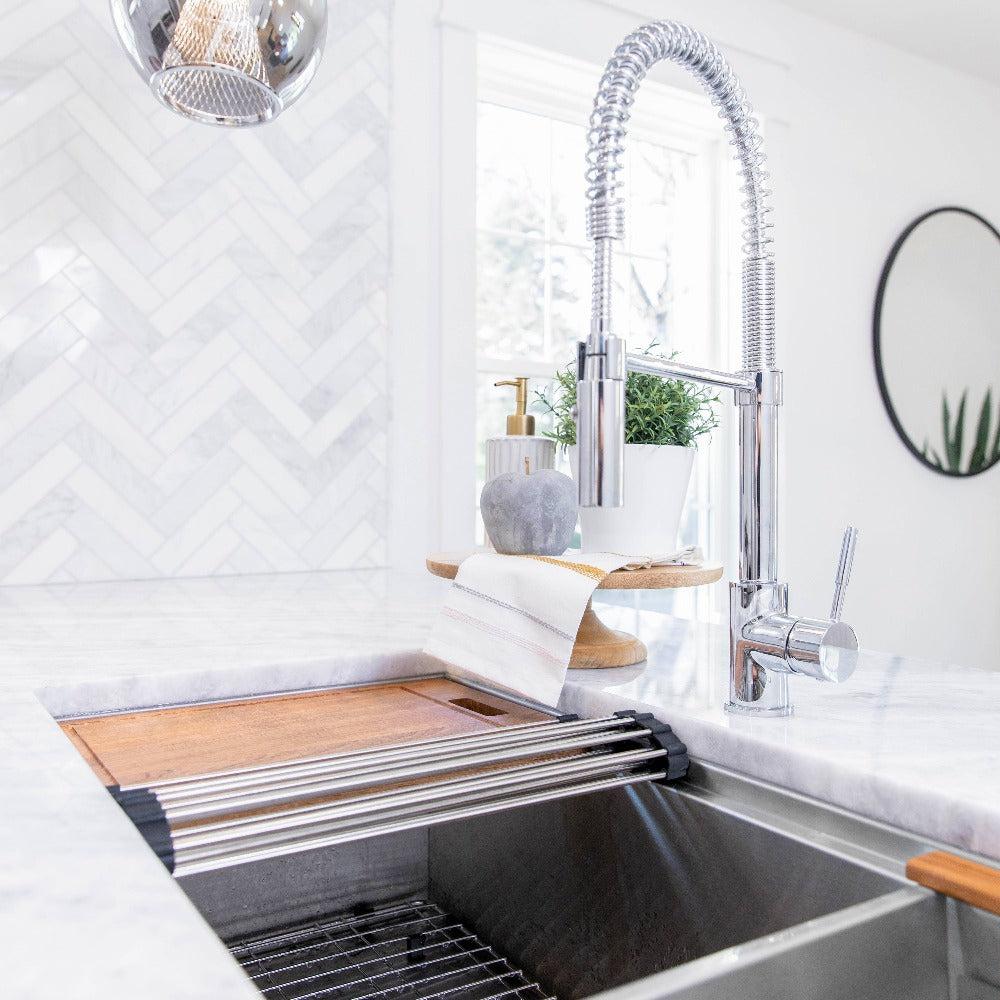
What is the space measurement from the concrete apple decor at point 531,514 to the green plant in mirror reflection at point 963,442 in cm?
251

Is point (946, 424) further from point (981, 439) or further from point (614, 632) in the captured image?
point (614, 632)

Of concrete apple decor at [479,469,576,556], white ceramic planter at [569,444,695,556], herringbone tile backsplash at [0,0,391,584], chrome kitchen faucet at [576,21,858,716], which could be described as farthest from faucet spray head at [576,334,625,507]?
herringbone tile backsplash at [0,0,391,584]

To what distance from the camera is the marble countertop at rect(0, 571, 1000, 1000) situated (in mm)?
387

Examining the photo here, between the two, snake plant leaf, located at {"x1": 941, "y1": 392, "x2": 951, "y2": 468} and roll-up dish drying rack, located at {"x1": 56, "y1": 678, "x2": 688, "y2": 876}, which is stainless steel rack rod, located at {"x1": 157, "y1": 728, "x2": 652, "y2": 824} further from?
snake plant leaf, located at {"x1": 941, "y1": 392, "x2": 951, "y2": 468}

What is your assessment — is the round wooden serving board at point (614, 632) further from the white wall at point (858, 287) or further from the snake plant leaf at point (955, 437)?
the snake plant leaf at point (955, 437)

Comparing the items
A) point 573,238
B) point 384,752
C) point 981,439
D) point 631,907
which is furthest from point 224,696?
point 981,439

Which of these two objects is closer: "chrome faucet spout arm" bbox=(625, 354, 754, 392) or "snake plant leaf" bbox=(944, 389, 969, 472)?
"chrome faucet spout arm" bbox=(625, 354, 754, 392)

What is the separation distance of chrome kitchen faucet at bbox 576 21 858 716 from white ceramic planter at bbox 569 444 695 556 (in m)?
0.28

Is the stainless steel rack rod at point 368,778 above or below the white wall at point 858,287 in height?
below

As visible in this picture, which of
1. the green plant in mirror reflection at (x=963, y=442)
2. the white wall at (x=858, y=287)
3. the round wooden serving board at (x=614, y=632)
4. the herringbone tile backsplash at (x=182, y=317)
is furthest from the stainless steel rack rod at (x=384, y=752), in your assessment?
the green plant in mirror reflection at (x=963, y=442)

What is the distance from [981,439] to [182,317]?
8.55 ft

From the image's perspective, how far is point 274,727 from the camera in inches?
33.0

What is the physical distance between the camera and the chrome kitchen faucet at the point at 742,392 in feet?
2.29

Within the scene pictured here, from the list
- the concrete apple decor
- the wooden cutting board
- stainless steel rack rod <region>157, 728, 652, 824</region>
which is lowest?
the wooden cutting board
